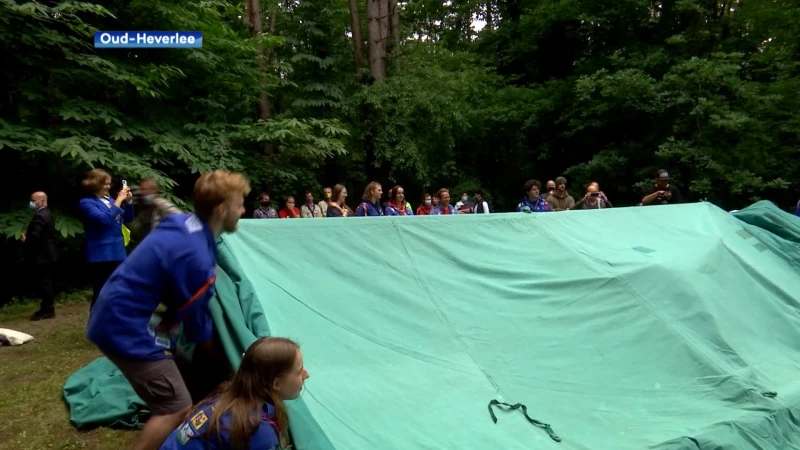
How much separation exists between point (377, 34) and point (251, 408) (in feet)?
46.4

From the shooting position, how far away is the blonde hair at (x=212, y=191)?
92.4 inches

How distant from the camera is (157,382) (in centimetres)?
227

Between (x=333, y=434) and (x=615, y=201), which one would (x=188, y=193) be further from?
(x=615, y=201)

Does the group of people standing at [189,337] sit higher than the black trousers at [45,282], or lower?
higher

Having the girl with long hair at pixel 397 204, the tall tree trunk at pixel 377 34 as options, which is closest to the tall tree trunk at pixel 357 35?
the tall tree trunk at pixel 377 34

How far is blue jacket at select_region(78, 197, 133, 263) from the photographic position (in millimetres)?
5145

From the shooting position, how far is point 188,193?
10648 millimetres

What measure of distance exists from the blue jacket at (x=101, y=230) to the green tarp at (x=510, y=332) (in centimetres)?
229

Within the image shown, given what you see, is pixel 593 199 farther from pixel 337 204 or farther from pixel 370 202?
pixel 337 204

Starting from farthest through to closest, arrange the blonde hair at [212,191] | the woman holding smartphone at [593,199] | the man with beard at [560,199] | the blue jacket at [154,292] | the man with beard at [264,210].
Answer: the man with beard at [264,210] → the man with beard at [560,199] → the woman holding smartphone at [593,199] → the blonde hair at [212,191] → the blue jacket at [154,292]

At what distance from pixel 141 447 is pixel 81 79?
7.80m

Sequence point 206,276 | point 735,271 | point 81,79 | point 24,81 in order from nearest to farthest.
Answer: point 206,276, point 735,271, point 24,81, point 81,79

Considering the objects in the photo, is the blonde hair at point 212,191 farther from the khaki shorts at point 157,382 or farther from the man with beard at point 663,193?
the man with beard at point 663,193

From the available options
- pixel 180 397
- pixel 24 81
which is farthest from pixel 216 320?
pixel 24 81
